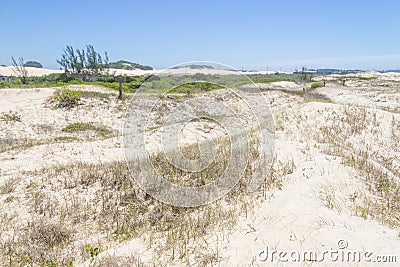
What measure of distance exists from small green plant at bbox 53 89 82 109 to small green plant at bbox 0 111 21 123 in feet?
9.08

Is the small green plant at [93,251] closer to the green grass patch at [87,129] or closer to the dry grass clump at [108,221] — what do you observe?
the dry grass clump at [108,221]

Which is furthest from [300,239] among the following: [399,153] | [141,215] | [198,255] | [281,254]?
[399,153]

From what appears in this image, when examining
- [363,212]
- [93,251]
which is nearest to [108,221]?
[93,251]

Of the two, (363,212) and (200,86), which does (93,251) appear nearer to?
(363,212)

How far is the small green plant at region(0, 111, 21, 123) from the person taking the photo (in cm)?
1531

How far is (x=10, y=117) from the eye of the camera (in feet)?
51.2

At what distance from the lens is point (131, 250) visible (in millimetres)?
3143

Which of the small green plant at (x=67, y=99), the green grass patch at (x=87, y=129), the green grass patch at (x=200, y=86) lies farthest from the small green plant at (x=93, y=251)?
the small green plant at (x=67, y=99)

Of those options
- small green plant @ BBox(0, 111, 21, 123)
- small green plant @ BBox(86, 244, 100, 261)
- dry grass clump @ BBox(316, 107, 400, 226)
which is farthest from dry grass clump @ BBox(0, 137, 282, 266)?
small green plant @ BBox(0, 111, 21, 123)

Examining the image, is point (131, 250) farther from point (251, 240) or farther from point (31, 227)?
point (31, 227)

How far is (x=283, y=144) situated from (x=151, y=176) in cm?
373

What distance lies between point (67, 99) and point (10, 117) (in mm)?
4179

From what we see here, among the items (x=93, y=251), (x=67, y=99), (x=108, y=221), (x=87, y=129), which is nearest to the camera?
(x=93, y=251)

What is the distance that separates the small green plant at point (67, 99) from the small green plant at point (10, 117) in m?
2.77
